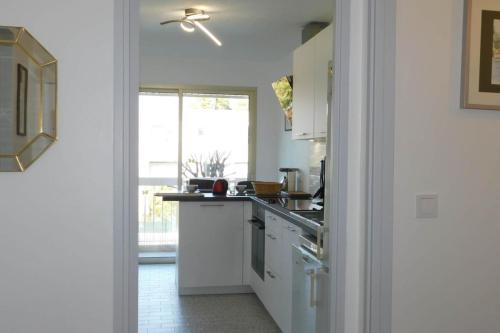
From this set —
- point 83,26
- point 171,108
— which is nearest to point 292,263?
point 83,26

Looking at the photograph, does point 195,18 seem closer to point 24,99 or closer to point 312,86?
point 312,86

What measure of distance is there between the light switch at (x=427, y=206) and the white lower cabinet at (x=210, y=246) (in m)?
2.76

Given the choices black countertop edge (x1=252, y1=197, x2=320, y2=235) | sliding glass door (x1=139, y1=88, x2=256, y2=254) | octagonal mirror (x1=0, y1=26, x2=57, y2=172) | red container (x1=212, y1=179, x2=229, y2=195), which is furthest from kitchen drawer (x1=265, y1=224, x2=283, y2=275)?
sliding glass door (x1=139, y1=88, x2=256, y2=254)

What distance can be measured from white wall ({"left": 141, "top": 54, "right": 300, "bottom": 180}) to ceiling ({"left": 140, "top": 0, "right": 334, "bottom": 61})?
0.54 feet

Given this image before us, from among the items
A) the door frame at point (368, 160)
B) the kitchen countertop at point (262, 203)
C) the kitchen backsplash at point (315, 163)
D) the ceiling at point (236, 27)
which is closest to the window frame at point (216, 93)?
the ceiling at point (236, 27)

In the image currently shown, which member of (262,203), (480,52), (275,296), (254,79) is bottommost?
(275,296)

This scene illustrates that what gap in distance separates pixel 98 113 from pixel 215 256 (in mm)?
3006

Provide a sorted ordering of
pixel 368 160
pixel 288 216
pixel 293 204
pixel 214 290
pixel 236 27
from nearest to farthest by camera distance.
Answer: pixel 368 160 < pixel 288 216 < pixel 293 204 < pixel 214 290 < pixel 236 27

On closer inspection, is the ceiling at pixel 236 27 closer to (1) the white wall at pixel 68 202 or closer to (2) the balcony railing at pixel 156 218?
(2) the balcony railing at pixel 156 218

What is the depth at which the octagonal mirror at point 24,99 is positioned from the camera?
150cm

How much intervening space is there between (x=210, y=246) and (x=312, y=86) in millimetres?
1716

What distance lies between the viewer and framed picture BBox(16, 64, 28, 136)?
151 centimetres

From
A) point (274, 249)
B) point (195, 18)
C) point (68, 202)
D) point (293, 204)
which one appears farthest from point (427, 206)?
point (195, 18)

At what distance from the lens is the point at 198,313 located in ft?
13.2
